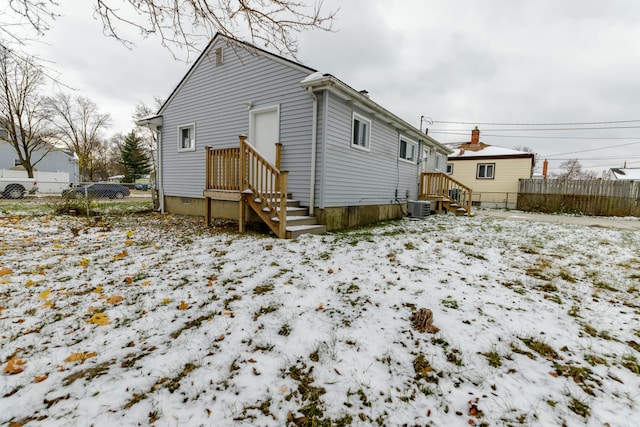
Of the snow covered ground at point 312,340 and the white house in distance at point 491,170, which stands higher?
the white house in distance at point 491,170

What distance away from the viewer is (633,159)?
4531cm

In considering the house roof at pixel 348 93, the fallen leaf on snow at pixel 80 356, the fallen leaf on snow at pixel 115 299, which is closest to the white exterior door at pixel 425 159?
the house roof at pixel 348 93

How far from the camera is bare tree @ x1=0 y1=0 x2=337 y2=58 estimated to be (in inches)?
127

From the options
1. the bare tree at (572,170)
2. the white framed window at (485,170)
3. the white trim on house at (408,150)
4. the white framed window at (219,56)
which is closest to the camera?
the white framed window at (219,56)

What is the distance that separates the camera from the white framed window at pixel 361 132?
25.8 ft

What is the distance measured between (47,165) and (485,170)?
42.6 meters

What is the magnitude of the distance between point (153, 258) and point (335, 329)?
11.4 ft

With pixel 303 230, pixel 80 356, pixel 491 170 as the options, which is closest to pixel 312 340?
pixel 80 356

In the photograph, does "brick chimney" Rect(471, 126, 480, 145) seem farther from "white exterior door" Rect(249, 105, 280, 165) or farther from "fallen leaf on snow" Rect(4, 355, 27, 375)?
"fallen leaf on snow" Rect(4, 355, 27, 375)

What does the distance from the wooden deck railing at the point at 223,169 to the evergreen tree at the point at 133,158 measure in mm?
40764

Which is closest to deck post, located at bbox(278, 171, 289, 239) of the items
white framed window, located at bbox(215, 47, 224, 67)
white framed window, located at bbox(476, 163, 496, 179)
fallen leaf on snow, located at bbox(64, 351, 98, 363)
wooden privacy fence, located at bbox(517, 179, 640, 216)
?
fallen leaf on snow, located at bbox(64, 351, 98, 363)

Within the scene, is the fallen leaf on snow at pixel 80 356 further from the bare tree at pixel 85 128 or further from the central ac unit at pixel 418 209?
the bare tree at pixel 85 128

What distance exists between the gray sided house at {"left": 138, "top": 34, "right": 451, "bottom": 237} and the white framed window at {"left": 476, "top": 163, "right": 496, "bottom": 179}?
12.3 metres

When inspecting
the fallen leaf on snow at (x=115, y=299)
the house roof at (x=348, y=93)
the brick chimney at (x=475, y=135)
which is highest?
the brick chimney at (x=475, y=135)
